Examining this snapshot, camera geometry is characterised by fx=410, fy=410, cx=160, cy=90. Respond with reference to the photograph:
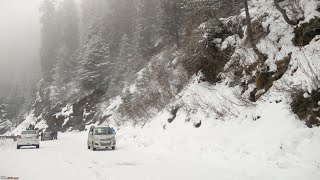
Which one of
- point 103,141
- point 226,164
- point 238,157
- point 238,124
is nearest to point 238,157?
point 238,157

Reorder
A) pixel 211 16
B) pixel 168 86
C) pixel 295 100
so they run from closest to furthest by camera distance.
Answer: pixel 295 100 → pixel 211 16 → pixel 168 86

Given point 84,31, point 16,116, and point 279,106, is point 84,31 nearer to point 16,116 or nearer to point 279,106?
point 16,116

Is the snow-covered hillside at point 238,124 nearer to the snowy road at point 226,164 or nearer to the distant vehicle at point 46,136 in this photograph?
the snowy road at point 226,164

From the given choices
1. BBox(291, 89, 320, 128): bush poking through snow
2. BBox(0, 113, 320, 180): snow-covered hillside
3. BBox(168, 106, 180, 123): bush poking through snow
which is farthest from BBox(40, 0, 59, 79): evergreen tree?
BBox(291, 89, 320, 128): bush poking through snow

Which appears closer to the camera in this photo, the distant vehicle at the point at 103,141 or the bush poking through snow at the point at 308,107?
the bush poking through snow at the point at 308,107

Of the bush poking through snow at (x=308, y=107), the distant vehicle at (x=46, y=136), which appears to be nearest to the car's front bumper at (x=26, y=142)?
the distant vehicle at (x=46, y=136)

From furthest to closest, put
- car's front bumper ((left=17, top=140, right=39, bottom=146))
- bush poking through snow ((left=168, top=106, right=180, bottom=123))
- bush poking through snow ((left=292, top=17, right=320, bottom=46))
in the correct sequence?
car's front bumper ((left=17, top=140, right=39, bottom=146)) → bush poking through snow ((left=168, top=106, right=180, bottom=123)) → bush poking through snow ((left=292, top=17, right=320, bottom=46))

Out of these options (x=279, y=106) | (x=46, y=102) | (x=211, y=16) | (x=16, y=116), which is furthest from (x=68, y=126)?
(x=16, y=116)

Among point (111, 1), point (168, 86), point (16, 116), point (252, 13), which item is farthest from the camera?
point (16, 116)

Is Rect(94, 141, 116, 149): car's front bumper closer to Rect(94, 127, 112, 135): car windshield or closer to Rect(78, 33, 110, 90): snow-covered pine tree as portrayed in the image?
Rect(94, 127, 112, 135): car windshield

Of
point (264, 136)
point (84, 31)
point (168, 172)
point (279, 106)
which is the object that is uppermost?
point (84, 31)

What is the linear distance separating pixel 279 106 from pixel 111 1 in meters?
71.5

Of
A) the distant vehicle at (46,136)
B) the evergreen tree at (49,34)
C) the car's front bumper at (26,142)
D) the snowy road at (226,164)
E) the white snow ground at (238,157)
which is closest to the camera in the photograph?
the snowy road at (226,164)

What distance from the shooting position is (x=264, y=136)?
1576 cm
